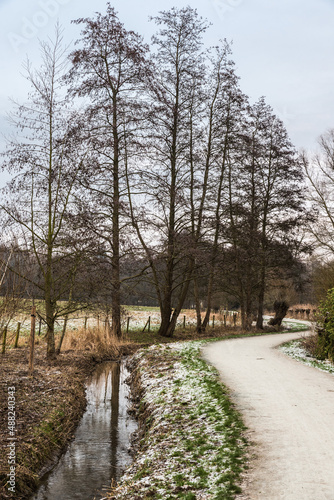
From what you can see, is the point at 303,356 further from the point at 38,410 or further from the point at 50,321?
the point at 38,410

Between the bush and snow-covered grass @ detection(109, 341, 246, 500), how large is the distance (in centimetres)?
480

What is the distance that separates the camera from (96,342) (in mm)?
19219

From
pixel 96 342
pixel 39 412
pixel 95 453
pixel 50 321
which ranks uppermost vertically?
pixel 50 321

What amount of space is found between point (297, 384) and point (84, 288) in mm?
8039

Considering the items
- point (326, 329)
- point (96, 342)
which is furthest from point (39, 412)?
point (96, 342)

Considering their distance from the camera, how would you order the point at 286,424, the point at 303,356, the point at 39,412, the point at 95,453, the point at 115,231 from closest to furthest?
1. the point at 286,424
2. the point at 95,453
3. the point at 39,412
4. the point at 303,356
5. the point at 115,231

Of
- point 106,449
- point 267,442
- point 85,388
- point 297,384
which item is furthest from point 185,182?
point 267,442

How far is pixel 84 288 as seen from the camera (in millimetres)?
15578

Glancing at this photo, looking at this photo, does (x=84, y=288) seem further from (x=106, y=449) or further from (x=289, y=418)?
(x=289, y=418)

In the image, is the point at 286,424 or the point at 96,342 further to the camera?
the point at 96,342

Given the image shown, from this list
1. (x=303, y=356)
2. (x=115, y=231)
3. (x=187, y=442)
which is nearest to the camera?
(x=187, y=442)

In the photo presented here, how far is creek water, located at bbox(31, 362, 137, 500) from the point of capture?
267 inches

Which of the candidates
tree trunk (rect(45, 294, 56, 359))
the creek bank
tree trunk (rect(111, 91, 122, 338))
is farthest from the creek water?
tree trunk (rect(111, 91, 122, 338))

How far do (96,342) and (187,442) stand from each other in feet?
42.0
